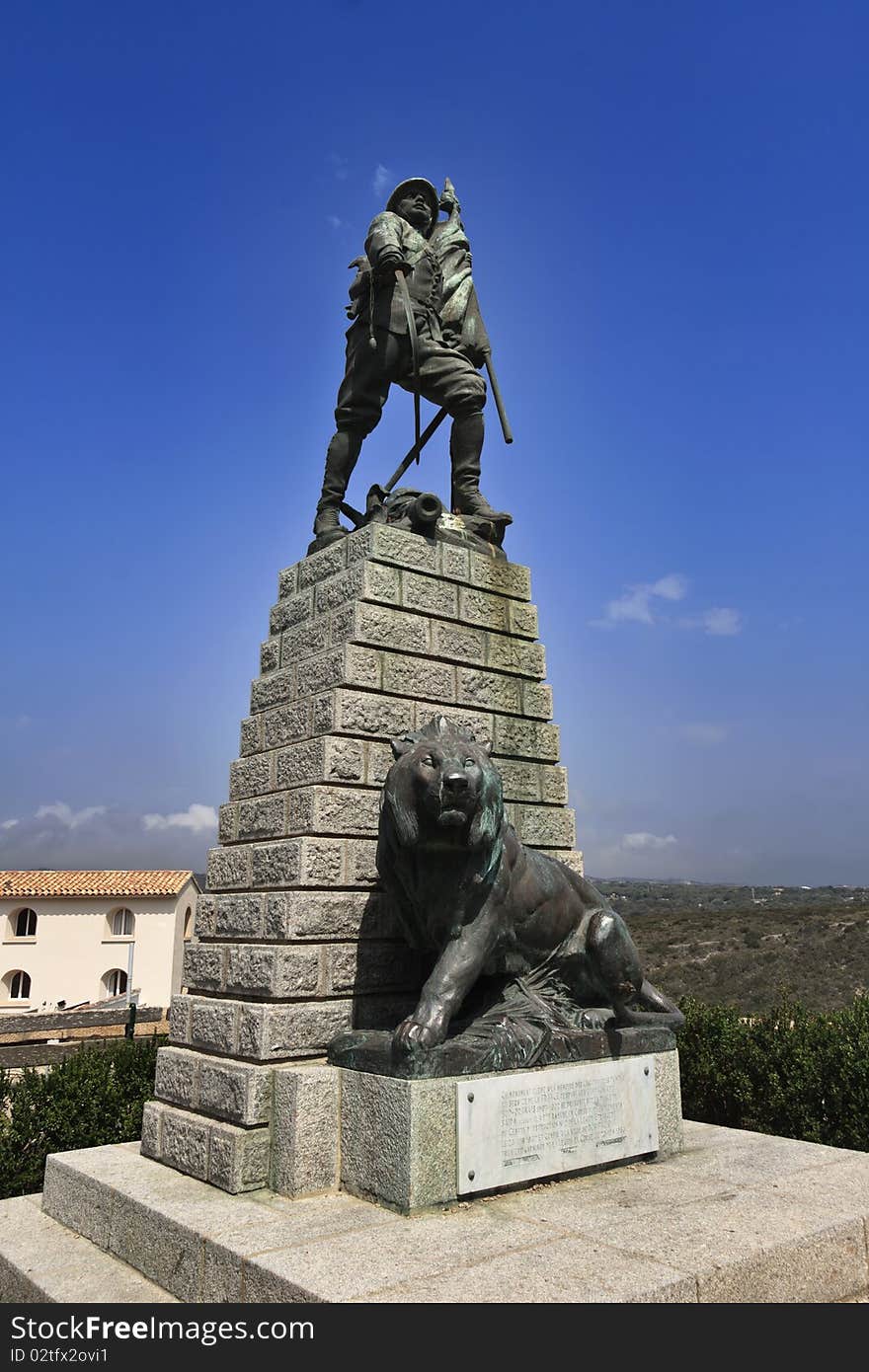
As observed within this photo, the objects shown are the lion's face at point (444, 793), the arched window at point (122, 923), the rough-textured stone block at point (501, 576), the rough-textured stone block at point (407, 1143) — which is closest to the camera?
the rough-textured stone block at point (407, 1143)

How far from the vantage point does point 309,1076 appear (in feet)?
14.0

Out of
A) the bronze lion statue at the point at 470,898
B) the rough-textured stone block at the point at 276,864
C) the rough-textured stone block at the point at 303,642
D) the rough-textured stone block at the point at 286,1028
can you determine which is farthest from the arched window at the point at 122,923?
the bronze lion statue at the point at 470,898

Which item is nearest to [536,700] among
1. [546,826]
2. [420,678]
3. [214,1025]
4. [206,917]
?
[546,826]

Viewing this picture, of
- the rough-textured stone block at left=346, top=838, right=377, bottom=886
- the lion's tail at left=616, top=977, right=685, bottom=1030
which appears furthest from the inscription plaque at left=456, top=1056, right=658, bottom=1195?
the rough-textured stone block at left=346, top=838, right=377, bottom=886

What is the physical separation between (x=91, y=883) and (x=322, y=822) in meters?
32.1

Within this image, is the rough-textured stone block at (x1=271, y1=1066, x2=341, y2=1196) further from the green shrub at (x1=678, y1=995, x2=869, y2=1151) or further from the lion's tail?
the green shrub at (x1=678, y1=995, x2=869, y2=1151)

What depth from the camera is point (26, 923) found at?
110 feet

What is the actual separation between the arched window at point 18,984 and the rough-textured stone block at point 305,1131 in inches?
1299

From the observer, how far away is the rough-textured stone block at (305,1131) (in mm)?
4152

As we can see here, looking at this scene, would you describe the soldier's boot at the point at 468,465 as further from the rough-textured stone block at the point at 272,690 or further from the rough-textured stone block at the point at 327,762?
the rough-textured stone block at the point at 327,762

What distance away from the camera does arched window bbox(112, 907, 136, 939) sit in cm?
3328

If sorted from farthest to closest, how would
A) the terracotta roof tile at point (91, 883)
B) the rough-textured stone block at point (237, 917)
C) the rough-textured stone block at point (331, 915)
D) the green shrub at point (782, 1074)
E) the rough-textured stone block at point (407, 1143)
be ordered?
the terracotta roof tile at point (91, 883)
the green shrub at point (782, 1074)
the rough-textured stone block at point (237, 917)
the rough-textured stone block at point (331, 915)
the rough-textured stone block at point (407, 1143)
